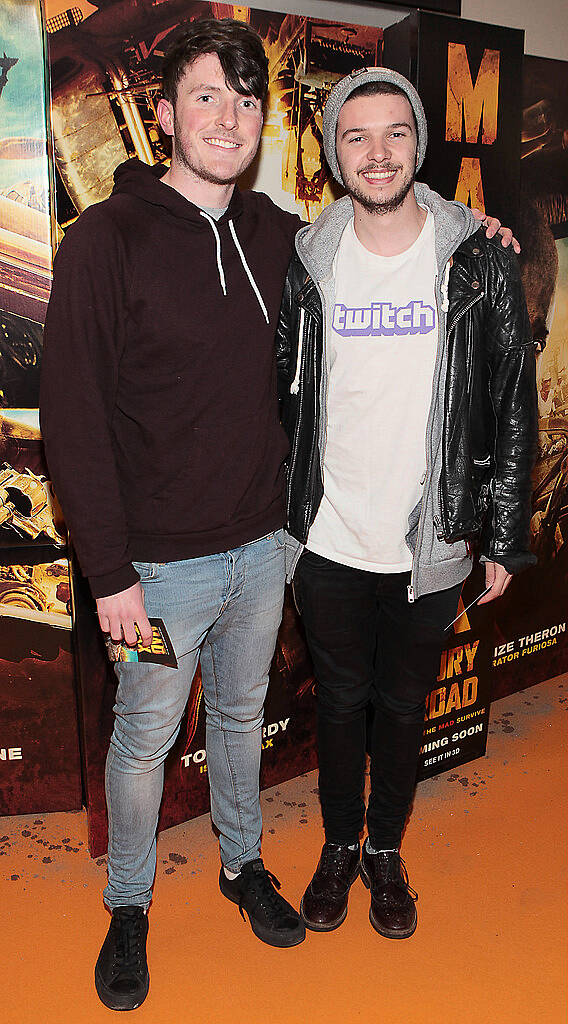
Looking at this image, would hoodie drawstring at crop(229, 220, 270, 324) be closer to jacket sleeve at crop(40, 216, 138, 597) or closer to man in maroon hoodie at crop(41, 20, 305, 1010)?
man in maroon hoodie at crop(41, 20, 305, 1010)

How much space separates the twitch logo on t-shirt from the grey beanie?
30cm

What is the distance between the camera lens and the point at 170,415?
175 centimetres

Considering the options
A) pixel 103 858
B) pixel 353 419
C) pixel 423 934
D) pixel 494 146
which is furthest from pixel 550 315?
pixel 103 858

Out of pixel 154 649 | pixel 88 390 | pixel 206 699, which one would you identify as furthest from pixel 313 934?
pixel 88 390

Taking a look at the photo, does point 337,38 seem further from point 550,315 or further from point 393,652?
point 393,652

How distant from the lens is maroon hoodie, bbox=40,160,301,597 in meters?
1.65

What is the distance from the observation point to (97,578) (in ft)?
5.64

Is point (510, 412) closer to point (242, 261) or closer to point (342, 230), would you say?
point (342, 230)

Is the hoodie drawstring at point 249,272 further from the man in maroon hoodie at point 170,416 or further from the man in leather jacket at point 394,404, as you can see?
the man in leather jacket at point 394,404

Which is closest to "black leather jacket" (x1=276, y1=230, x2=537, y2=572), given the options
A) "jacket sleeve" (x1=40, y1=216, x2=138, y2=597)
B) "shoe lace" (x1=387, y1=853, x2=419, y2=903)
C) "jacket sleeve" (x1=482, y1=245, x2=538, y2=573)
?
"jacket sleeve" (x1=482, y1=245, x2=538, y2=573)

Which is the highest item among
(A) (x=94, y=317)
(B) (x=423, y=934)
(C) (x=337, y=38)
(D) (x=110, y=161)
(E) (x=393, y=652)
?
(C) (x=337, y=38)

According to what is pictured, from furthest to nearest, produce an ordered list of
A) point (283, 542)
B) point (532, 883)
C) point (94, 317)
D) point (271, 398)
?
point (532, 883) → point (283, 542) → point (271, 398) → point (94, 317)

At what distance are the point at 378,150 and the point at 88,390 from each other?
762 millimetres

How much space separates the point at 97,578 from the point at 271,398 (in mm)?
523
